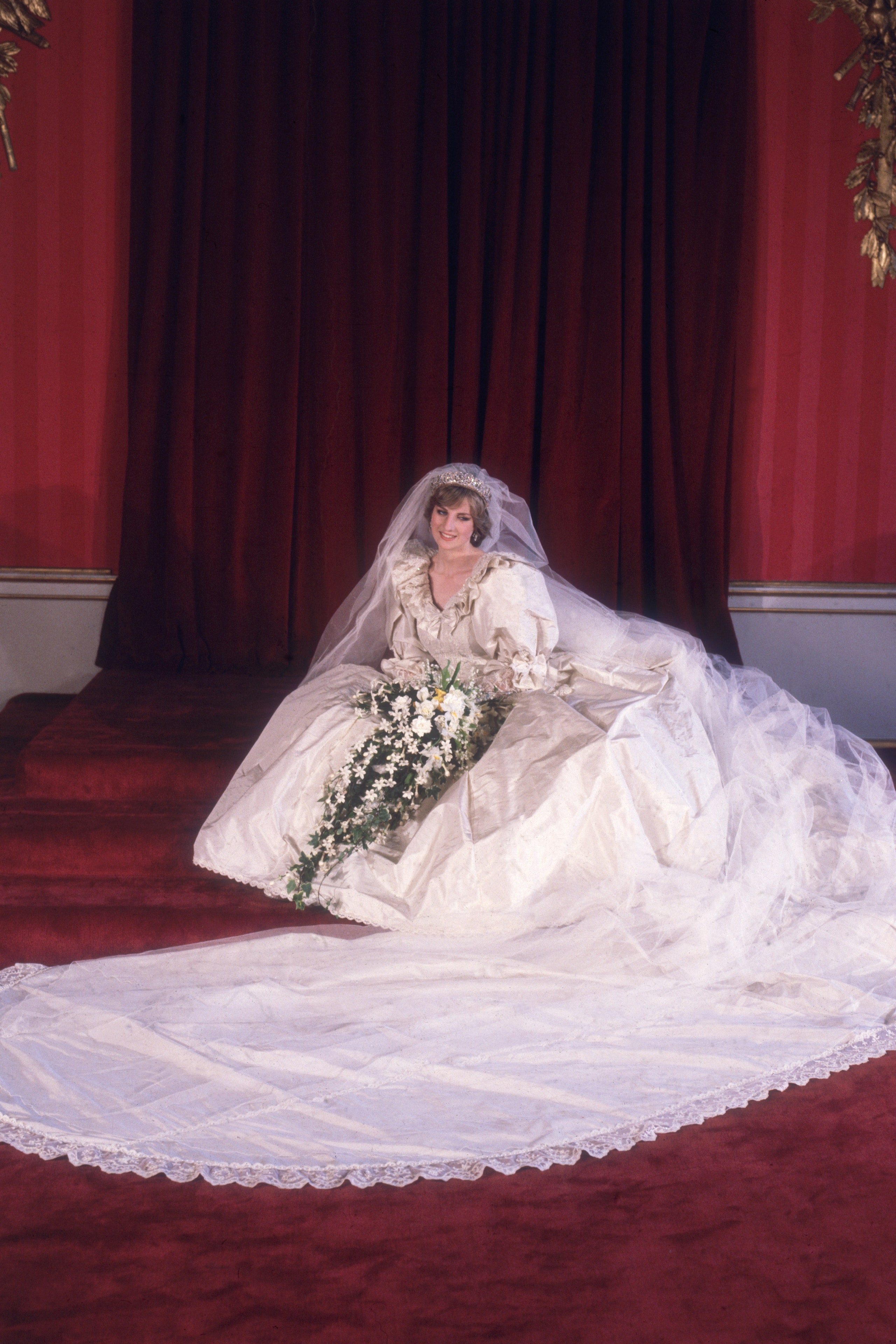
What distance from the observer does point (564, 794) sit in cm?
283

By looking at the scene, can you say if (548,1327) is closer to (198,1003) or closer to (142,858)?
(198,1003)

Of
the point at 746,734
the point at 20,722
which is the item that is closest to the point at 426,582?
the point at 746,734

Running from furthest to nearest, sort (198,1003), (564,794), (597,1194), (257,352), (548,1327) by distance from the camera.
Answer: (257,352)
(564,794)
(198,1003)
(597,1194)
(548,1327)

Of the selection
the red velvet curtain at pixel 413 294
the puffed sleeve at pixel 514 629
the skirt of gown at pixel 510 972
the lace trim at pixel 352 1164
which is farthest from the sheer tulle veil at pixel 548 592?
the lace trim at pixel 352 1164

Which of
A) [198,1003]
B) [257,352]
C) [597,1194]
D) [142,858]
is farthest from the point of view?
[257,352]

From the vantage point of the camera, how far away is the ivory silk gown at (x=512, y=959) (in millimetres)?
2066

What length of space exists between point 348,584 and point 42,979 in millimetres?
2725

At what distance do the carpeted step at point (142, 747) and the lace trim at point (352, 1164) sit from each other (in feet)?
5.62

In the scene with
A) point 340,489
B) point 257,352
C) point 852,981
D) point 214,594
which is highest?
point 257,352

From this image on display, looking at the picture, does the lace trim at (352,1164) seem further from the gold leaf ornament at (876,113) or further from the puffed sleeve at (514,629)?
the gold leaf ornament at (876,113)

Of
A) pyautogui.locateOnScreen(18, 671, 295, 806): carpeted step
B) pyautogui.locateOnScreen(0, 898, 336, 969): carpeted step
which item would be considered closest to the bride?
pyautogui.locateOnScreen(0, 898, 336, 969): carpeted step

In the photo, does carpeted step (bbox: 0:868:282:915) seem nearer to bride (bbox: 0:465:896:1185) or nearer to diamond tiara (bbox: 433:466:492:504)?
bride (bbox: 0:465:896:1185)

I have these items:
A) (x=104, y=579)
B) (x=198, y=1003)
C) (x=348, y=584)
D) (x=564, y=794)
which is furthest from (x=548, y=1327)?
(x=104, y=579)

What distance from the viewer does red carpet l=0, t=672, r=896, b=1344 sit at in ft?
5.23
